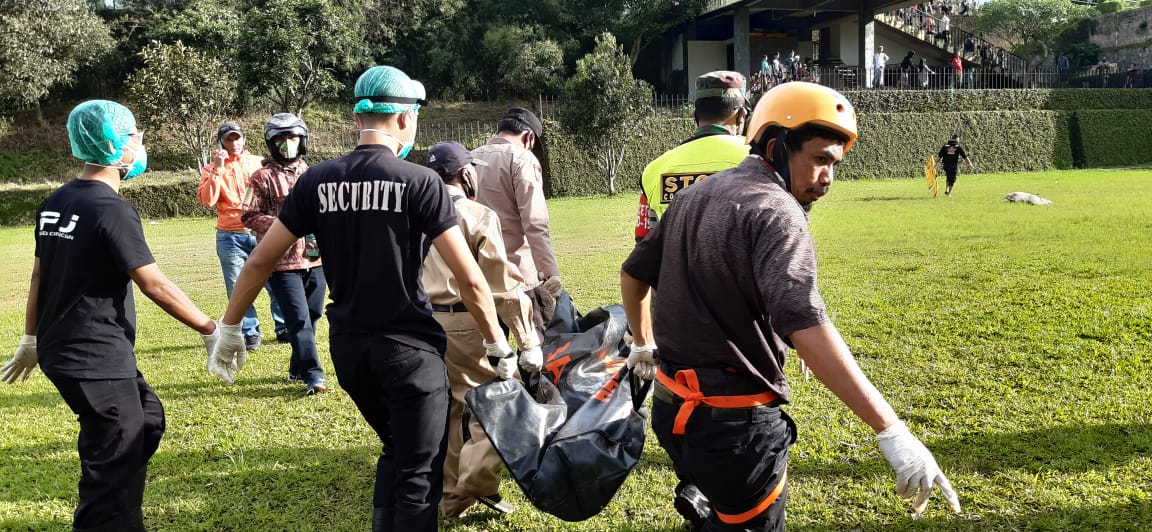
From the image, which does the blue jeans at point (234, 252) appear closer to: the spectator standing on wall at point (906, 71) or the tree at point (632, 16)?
the tree at point (632, 16)

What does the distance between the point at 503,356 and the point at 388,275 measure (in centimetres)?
68

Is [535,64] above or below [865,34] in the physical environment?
below

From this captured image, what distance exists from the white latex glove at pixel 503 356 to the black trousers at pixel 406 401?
29 centimetres

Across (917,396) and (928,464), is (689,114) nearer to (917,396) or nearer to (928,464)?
(917,396)

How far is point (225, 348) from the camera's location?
3479mm

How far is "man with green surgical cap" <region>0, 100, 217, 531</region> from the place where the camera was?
310 centimetres

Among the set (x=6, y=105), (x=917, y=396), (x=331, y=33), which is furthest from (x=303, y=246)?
(x=6, y=105)

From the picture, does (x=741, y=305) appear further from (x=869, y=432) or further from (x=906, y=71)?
(x=906, y=71)

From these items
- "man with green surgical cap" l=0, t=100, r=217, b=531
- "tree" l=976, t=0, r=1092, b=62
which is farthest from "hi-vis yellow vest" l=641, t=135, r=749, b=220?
"tree" l=976, t=0, r=1092, b=62

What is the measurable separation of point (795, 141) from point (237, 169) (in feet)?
20.9

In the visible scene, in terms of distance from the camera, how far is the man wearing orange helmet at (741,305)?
7.34 feet

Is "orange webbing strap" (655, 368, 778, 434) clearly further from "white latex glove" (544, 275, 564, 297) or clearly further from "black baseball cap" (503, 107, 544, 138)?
"black baseball cap" (503, 107, 544, 138)

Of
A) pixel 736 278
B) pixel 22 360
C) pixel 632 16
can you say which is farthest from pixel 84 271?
pixel 632 16

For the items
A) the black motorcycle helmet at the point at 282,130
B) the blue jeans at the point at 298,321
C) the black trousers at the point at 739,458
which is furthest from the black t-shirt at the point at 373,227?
the black motorcycle helmet at the point at 282,130
